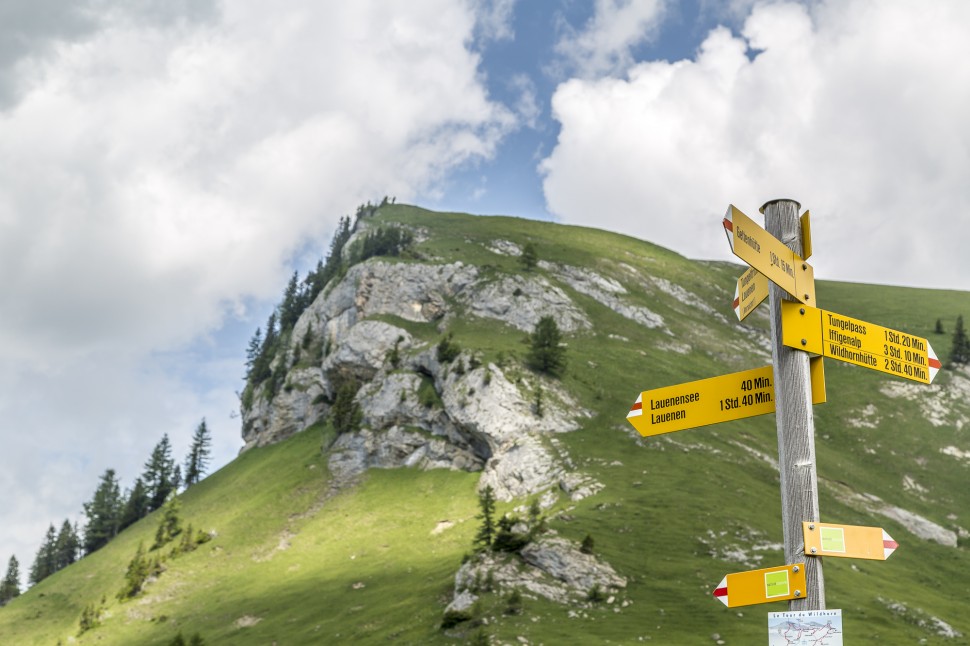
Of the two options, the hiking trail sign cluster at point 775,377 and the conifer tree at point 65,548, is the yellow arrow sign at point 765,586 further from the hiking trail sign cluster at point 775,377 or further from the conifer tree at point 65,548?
the conifer tree at point 65,548

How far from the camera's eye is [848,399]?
135 m

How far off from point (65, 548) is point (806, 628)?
18387 cm

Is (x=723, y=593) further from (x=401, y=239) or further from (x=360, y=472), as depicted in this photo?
(x=401, y=239)

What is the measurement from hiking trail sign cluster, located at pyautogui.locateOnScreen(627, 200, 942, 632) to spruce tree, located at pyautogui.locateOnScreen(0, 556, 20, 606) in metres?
166

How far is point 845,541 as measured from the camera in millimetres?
8461

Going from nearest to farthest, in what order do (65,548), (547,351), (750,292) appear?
(750,292), (547,351), (65,548)

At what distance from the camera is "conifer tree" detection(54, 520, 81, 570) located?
16162cm

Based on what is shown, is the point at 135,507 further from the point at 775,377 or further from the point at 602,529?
the point at 775,377

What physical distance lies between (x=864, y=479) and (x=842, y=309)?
287 ft

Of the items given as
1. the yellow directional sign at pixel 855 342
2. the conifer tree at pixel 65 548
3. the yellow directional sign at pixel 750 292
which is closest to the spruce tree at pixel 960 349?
the yellow directional sign at pixel 855 342

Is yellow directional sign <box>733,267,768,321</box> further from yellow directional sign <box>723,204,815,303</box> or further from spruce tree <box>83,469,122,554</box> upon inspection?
spruce tree <box>83,469,122,554</box>

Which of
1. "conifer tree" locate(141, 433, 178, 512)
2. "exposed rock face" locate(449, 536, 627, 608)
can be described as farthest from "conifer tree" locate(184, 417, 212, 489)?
"exposed rock face" locate(449, 536, 627, 608)

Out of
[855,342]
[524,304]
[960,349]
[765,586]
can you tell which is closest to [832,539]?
[765,586]

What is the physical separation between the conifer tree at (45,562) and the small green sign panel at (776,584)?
18321 cm
